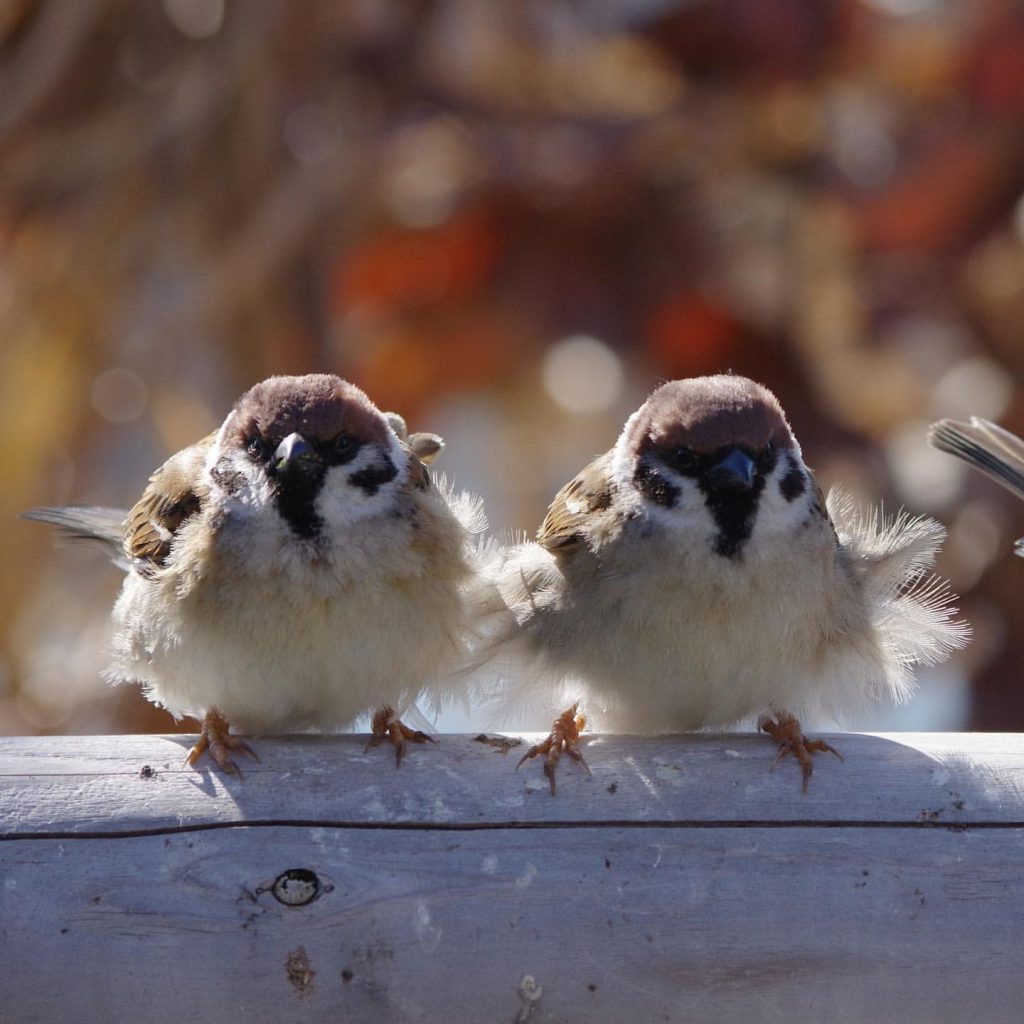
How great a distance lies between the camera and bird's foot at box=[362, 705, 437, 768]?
2.31m

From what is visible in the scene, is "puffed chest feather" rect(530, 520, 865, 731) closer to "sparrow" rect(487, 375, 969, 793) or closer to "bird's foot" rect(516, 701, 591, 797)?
"sparrow" rect(487, 375, 969, 793)

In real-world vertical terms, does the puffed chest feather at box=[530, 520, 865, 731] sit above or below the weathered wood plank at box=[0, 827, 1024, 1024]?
above

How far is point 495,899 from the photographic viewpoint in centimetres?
201

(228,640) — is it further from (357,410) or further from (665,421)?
(665,421)

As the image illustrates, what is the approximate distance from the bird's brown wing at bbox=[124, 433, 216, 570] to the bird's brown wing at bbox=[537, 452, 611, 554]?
58 cm

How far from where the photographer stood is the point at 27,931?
1959 mm

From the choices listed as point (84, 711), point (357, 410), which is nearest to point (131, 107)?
point (84, 711)

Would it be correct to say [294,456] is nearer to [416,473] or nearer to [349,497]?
[349,497]

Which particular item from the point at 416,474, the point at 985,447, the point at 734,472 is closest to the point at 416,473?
the point at 416,474

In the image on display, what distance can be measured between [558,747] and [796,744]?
0.34m

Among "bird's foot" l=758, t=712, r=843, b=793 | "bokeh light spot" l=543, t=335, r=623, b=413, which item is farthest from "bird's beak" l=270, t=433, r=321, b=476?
"bokeh light spot" l=543, t=335, r=623, b=413

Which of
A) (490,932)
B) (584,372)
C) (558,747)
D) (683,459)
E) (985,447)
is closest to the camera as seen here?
(490,932)

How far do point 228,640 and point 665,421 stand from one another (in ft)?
2.51

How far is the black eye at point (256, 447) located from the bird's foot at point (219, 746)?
428 millimetres
